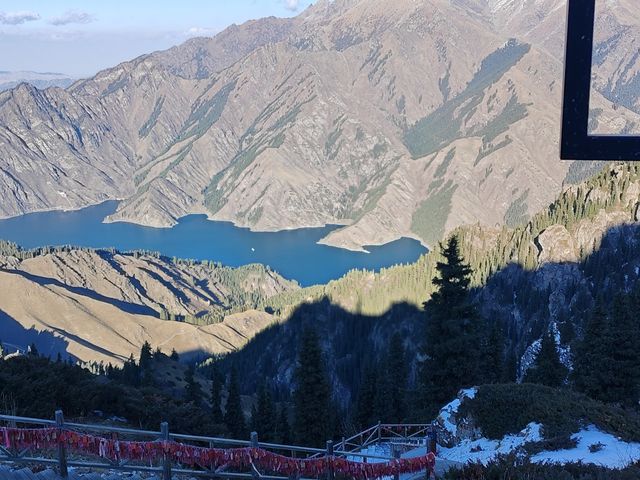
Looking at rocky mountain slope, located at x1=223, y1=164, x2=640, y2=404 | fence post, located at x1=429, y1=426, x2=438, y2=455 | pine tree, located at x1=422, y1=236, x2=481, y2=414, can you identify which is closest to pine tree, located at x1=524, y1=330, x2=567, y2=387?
pine tree, located at x1=422, y1=236, x2=481, y2=414

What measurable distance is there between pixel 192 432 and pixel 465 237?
16258cm

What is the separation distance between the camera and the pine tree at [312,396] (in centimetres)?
5119

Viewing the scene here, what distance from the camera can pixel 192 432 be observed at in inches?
1282

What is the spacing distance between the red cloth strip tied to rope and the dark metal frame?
1127cm

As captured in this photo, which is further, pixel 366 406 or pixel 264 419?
pixel 366 406

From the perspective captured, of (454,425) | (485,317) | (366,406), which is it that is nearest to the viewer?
(454,425)

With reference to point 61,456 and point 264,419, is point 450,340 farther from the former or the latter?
point 264,419

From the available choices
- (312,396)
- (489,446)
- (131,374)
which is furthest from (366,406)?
(131,374)

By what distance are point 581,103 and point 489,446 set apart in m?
18.6

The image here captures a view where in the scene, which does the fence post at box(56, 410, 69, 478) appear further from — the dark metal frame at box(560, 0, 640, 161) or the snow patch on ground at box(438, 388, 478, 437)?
the snow patch on ground at box(438, 388, 478, 437)

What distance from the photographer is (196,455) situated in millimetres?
14312

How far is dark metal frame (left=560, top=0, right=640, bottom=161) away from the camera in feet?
16.4

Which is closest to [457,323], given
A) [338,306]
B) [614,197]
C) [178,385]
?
[178,385]

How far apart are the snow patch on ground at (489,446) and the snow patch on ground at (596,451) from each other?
1.33 m
